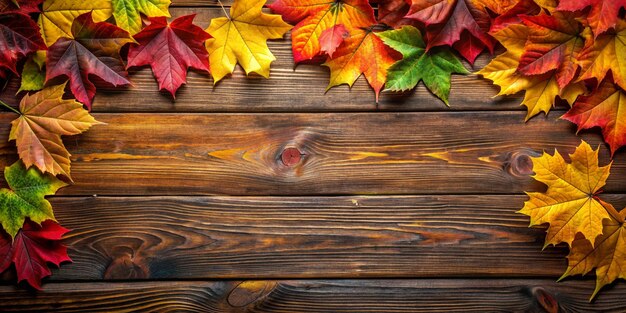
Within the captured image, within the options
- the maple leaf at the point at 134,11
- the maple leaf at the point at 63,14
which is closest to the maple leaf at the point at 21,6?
the maple leaf at the point at 63,14

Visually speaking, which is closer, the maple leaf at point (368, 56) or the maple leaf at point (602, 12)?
the maple leaf at point (602, 12)

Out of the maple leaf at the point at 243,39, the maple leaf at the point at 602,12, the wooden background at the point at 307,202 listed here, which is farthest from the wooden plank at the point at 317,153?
the maple leaf at the point at 602,12

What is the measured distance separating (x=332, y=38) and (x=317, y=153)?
0.79 ft

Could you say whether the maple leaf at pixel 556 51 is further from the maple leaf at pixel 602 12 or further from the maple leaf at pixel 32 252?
the maple leaf at pixel 32 252

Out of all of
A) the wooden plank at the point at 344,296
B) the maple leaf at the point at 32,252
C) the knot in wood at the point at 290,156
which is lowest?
the wooden plank at the point at 344,296

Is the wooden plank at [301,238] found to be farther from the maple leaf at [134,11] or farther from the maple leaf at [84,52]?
the maple leaf at [134,11]

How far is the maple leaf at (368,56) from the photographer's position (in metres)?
1.06

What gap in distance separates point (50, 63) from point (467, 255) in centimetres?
94

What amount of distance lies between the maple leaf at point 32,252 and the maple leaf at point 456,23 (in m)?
0.86

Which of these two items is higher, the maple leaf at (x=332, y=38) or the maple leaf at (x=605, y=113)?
the maple leaf at (x=332, y=38)

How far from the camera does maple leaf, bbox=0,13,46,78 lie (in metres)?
0.99

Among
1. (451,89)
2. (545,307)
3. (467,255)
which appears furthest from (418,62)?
(545,307)

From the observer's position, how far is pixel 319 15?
1.04m

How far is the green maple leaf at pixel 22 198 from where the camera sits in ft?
3.31
